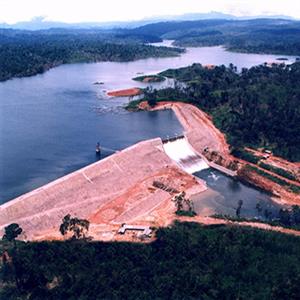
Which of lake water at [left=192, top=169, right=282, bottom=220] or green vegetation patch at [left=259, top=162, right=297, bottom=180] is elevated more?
green vegetation patch at [left=259, top=162, right=297, bottom=180]

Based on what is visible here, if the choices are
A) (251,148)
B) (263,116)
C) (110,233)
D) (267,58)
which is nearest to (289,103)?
(263,116)

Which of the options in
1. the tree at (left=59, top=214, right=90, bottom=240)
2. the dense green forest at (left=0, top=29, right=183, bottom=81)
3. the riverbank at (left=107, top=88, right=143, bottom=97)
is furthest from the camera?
the dense green forest at (left=0, top=29, right=183, bottom=81)

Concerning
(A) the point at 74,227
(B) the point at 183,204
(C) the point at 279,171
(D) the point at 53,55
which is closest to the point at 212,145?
(C) the point at 279,171

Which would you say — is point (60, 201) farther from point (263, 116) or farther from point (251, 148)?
point (263, 116)

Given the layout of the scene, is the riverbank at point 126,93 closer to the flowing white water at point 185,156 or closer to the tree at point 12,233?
the flowing white water at point 185,156

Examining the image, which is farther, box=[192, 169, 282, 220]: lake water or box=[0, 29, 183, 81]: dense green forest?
box=[0, 29, 183, 81]: dense green forest

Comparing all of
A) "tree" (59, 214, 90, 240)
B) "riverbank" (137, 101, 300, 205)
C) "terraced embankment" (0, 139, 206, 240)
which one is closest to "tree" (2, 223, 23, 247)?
"terraced embankment" (0, 139, 206, 240)

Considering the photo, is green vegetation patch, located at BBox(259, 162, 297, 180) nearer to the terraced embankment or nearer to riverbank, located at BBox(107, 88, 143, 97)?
the terraced embankment
